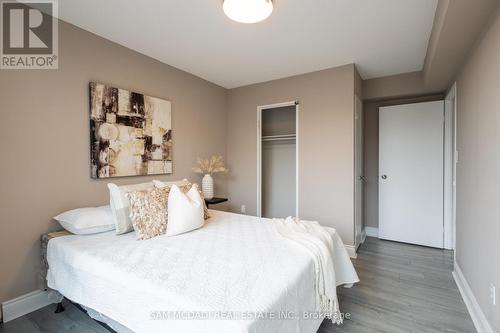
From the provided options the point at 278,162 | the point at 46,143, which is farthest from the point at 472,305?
the point at 46,143

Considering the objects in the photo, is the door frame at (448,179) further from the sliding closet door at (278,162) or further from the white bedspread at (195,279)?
the white bedspread at (195,279)

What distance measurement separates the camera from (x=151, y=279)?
50.0 inches

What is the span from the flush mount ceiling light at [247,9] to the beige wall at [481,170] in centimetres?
150

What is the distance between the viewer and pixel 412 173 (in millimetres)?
3586

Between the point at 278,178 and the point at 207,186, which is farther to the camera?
the point at 278,178

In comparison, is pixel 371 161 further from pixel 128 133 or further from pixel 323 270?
pixel 128 133


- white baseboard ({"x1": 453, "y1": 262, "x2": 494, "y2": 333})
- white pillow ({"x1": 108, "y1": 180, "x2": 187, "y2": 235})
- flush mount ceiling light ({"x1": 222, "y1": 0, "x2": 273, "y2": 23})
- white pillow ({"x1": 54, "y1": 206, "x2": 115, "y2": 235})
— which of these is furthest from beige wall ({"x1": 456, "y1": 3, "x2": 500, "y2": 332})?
white pillow ({"x1": 54, "y1": 206, "x2": 115, "y2": 235})

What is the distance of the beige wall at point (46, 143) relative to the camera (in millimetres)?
1860

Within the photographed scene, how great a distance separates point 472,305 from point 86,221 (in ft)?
10.6

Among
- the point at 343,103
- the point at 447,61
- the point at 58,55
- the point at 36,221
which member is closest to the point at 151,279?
the point at 36,221

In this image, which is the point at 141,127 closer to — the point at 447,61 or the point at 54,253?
the point at 54,253

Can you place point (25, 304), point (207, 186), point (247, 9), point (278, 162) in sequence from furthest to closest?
point (278, 162) → point (207, 186) → point (25, 304) → point (247, 9)

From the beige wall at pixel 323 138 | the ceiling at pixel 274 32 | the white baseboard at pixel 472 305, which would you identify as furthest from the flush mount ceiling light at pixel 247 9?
the white baseboard at pixel 472 305

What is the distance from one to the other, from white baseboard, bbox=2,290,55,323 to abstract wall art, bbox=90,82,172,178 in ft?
3.53
